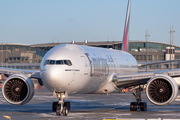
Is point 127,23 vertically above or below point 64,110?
above

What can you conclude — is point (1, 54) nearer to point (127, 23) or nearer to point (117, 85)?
point (127, 23)

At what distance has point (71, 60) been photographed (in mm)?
17250

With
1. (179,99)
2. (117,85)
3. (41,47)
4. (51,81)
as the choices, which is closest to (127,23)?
(179,99)

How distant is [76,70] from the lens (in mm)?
17234

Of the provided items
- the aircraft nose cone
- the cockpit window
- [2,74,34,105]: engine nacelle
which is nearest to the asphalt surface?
[2,74,34,105]: engine nacelle

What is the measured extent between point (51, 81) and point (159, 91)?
6.65 meters

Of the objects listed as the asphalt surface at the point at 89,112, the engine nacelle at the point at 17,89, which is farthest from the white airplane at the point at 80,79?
the asphalt surface at the point at 89,112

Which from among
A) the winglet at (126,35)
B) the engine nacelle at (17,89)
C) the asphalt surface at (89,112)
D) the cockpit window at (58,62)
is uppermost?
the winglet at (126,35)

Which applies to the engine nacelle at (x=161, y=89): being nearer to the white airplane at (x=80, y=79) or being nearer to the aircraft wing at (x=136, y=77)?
the white airplane at (x=80, y=79)

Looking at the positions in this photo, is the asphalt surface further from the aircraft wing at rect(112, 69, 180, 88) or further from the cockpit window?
the cockpit window

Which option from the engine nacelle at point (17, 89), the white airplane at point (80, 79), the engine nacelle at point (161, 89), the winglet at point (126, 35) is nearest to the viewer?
the white airplane at point (80, 79)

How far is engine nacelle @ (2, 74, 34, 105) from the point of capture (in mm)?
19859

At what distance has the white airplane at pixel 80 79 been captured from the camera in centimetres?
1673

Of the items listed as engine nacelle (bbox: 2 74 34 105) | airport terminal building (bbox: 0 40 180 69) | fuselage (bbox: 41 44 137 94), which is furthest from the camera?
airport terminal building (bbox: 0 40 180 69)
